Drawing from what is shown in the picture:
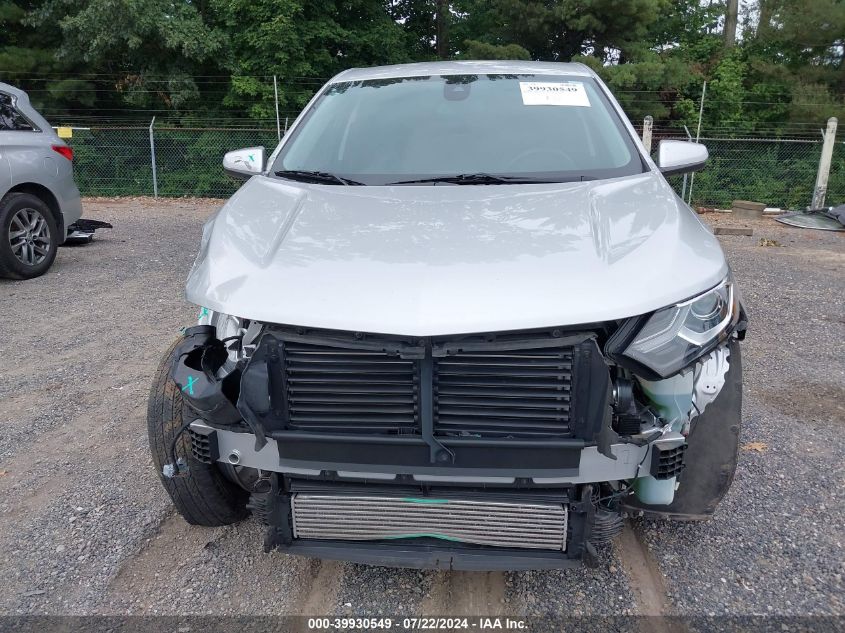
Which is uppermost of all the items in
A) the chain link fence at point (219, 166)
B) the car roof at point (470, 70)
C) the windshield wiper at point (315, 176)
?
the car roof at point (470, 70)

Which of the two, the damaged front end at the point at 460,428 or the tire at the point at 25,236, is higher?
the damaged front end at the point at 460,428

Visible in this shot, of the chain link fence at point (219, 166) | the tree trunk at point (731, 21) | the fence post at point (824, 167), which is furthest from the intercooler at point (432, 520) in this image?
the tree trunk at point (731, 21)

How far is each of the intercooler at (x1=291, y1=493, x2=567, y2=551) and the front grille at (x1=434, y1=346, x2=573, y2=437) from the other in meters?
0.25

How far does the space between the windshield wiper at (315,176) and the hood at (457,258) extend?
0.23m

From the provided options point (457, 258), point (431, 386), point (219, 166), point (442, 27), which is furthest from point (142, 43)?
point (431, 386)

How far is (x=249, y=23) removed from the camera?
18.0 meters

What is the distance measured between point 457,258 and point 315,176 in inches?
45.7

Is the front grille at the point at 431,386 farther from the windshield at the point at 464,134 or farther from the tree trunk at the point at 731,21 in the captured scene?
the tree trunk at the point at 731,21

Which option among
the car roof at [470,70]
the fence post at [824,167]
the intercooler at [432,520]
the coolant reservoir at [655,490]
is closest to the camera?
the intercooler at [432,520]

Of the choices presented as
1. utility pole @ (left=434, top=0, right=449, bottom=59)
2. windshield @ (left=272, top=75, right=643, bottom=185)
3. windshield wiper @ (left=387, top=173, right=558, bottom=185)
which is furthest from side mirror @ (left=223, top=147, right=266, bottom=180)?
utility pole @ (left=434, top=0, right=449, bottom=59)

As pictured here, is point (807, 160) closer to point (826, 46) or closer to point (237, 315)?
point (826, 46)

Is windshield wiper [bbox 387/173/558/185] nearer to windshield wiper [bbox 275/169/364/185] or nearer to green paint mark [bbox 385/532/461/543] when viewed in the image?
windshield wiper [bbox 275/169/364/185]

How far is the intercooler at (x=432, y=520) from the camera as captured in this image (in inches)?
80.7

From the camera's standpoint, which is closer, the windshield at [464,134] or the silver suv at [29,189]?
the windshield at [464,134]
